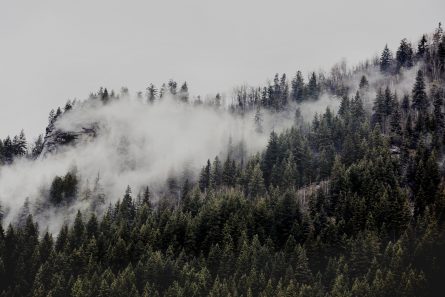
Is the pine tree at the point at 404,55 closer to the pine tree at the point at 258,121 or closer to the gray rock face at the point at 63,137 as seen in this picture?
the pine tree at the point at 258,121

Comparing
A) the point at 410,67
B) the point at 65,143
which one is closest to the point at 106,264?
the point at 65,143

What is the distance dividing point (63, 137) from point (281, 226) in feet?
370

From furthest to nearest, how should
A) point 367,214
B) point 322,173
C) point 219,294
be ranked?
1. point 322,173
2. point 367,214
3. point 219,294

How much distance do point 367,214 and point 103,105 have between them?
135 meters

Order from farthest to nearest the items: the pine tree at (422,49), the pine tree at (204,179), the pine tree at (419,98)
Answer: the pine tree at (422,49) → the pine tree at (419,98) → the pine tree at (204,179)

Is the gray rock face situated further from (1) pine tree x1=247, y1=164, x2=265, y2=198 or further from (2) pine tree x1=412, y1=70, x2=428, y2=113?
(2) pine tree x1=412, y1=70, x2=428, y2=113

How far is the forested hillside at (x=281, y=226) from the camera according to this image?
7675 cm

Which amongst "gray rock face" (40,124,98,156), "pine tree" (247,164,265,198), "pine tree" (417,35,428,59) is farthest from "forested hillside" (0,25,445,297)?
"pine tree" (417,35,428,59)

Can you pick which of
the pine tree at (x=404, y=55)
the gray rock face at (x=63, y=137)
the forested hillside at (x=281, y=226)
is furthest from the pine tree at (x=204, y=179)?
the pine tree at (x=404, y=55)

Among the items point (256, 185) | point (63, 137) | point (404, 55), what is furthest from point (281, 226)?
point (404, 55)

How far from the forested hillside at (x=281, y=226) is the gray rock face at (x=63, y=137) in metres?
A: 31.0

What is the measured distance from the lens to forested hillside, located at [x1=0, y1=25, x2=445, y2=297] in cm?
7675

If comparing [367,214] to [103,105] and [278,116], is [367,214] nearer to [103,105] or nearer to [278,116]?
[278,116]

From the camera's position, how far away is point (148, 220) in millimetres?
106875
